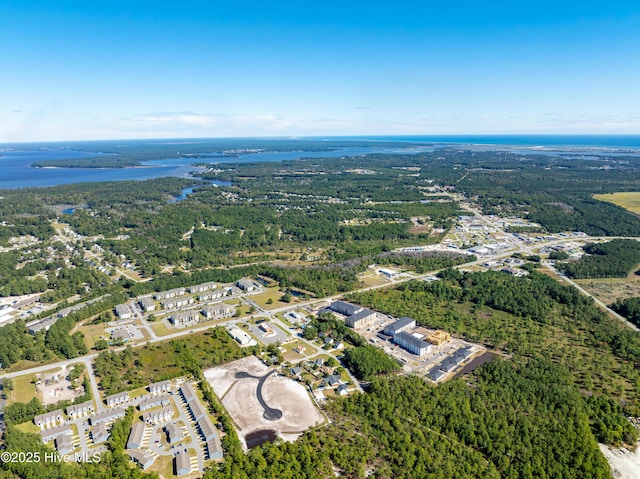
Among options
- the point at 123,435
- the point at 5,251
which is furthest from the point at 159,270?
the point at 123,435

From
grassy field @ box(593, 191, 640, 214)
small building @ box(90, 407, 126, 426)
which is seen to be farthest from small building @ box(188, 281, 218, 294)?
grassy field @ box(593, 191, 640, 214)

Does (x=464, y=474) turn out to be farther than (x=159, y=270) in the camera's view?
No

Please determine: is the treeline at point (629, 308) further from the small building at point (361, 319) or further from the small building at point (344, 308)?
the small building at point (344, 308)

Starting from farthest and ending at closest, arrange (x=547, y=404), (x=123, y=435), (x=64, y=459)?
(x=547, y=404)
(x=123, y=435)
(x=64, y=459)

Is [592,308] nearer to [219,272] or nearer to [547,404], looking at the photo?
[547,404]

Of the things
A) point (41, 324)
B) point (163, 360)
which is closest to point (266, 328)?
point (163, 360)

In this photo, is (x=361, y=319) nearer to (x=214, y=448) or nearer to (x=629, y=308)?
(x=214, y=448)

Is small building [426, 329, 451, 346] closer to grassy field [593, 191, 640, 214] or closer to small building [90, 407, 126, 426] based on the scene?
small building [90, 407, 126, 426]
